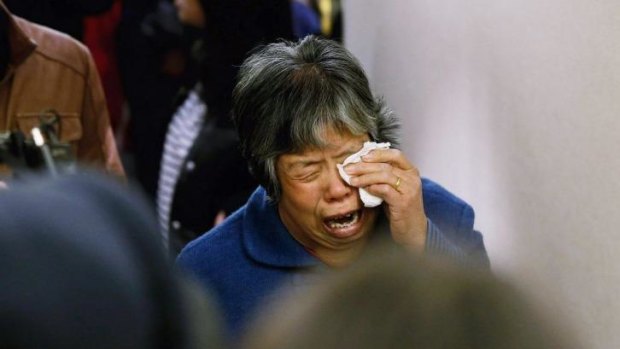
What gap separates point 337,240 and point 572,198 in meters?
0.58

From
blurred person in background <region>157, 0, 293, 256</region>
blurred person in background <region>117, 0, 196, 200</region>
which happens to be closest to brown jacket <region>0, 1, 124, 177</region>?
blurred person in background <region>157, 0, 293, 256</region>

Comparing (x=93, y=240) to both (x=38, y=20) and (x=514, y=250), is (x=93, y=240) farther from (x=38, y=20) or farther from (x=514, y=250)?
(x=38, y=20)

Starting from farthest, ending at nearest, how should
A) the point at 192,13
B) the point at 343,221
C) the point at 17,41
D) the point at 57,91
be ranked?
the point at 192,13, the point at 57,91, the point at 17,41, the point at 343,221

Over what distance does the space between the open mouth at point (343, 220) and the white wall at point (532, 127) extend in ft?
1.18

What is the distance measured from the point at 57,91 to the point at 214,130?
605mm

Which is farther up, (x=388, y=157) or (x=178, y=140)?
(x=388, y=157)

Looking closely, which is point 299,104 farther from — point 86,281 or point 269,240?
point 86,281

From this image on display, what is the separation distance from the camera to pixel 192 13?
3.99 metres

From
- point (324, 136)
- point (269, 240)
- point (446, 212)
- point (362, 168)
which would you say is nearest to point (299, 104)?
point (324, 136)

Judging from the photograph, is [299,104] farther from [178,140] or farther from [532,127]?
[178,140]

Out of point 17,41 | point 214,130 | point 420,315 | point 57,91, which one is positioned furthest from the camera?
point 214,130

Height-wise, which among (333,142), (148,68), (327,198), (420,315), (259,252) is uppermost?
(420,315)

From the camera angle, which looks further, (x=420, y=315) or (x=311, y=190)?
(x=311, y=190)

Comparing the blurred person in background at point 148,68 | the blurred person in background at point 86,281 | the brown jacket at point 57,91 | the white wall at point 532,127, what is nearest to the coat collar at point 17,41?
the brown jacket at point 57,91
